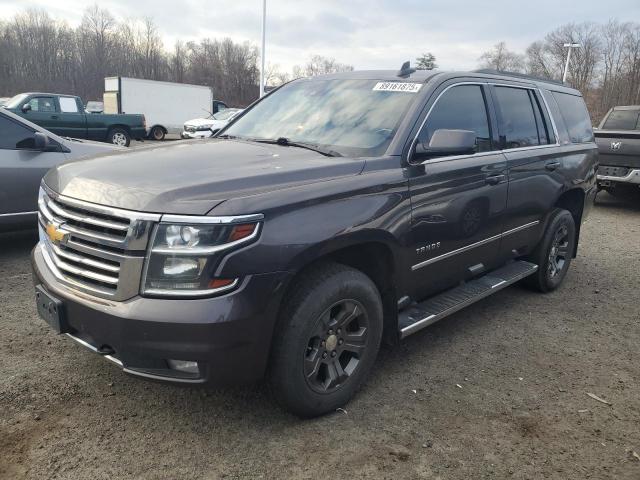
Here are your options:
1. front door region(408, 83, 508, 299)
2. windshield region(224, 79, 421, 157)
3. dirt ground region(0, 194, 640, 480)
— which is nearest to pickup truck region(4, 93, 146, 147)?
dirt ground region(0, 194, 640, 480)

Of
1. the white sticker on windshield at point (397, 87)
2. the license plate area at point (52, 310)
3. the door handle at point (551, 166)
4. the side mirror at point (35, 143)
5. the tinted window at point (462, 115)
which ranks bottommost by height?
the license plate area at point (52, 310)

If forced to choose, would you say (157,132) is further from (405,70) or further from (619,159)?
(405,70)

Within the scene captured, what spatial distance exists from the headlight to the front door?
1318mm

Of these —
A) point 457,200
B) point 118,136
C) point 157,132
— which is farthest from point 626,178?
point 157,132

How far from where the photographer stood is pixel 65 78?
7069 cm

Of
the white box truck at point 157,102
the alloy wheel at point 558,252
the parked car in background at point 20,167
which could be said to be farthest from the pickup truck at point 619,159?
the white box truck at point 157,102

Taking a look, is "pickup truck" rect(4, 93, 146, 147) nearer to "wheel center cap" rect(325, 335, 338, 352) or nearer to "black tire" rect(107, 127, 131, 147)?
"black tire" rect(107, 127, 131, 147)

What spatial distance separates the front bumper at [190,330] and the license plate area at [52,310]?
9cm

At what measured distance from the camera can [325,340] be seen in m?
2.81

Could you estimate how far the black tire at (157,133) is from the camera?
2700 centimetres

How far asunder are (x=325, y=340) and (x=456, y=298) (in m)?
1.40

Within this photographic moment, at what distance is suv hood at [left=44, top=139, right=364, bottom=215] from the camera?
93.3 inches

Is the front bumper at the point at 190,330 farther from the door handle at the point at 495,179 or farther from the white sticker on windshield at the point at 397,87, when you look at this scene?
the door handle at the point at 495,179

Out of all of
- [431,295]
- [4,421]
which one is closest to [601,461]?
[431,295]
